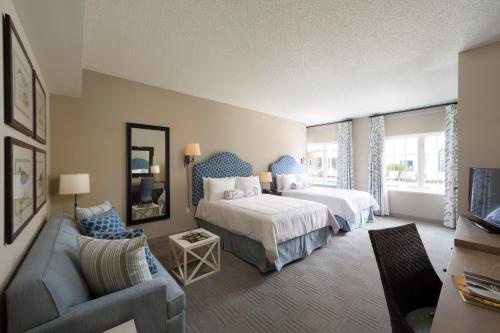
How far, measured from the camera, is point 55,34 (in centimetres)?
154

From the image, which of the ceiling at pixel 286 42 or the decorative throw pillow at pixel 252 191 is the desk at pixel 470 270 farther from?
the decorative throw pillow at pixel 252 191

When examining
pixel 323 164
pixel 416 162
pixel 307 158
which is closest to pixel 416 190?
pixel 416 162

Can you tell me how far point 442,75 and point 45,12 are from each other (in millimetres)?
4392

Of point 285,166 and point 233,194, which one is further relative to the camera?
point 285,166

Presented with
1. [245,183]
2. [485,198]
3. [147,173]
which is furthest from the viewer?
[245,183]

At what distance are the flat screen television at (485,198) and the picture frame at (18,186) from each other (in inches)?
128

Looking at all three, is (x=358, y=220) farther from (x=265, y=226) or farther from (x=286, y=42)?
(x=286, y=42)

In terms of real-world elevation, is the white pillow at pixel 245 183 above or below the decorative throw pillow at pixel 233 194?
above

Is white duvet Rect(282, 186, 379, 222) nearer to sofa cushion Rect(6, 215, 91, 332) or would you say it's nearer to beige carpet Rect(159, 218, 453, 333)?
beige carpet Rect(159, 218, 453, 333)

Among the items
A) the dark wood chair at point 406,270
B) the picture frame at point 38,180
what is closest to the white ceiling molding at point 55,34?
the picture frame at point 38,180

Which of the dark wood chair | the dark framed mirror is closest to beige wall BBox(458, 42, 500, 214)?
the dark wood chair

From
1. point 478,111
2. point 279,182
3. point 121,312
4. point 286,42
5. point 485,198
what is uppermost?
point 286,42

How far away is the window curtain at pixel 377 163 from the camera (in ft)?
16.6

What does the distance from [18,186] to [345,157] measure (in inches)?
239
